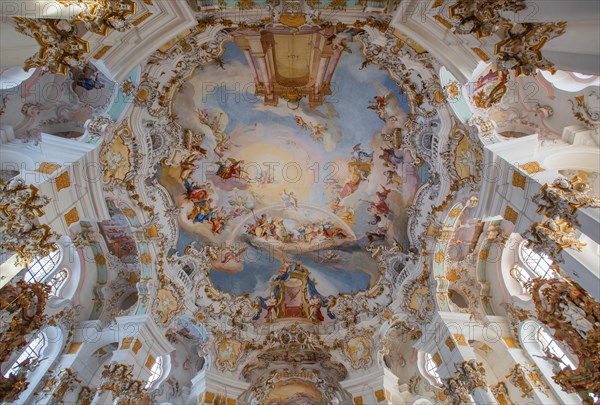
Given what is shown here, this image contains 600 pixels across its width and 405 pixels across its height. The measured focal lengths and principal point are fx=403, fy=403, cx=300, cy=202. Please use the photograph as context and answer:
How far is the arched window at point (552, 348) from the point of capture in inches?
425

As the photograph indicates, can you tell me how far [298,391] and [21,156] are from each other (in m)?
13.7

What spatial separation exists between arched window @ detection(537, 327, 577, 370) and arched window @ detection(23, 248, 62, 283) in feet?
46.5

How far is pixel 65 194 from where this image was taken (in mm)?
9195

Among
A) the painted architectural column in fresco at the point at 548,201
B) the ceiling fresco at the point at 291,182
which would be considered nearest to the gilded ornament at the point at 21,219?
the ceiling fresco at the point at 291,182

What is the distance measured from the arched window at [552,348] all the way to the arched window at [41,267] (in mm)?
14164

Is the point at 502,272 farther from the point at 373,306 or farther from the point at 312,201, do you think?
the point at 312,201

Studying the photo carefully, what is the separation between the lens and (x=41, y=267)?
39.7 feet

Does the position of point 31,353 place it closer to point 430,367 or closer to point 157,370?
point 157,370

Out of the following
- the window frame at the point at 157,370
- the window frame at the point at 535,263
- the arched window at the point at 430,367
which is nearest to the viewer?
the window frame at the point at 535,263

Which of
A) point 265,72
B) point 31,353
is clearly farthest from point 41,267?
point 265,72

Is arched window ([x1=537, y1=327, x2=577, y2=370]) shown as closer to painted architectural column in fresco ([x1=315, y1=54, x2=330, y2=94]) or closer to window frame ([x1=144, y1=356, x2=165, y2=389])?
painted architectural column in fresco ([x1=315, y1=54, x2=330, y2=94])

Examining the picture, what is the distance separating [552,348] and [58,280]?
1497 cm

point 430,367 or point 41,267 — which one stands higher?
point 41,267

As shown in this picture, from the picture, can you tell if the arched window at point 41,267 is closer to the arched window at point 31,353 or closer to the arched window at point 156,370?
the arched window at point 31,353
